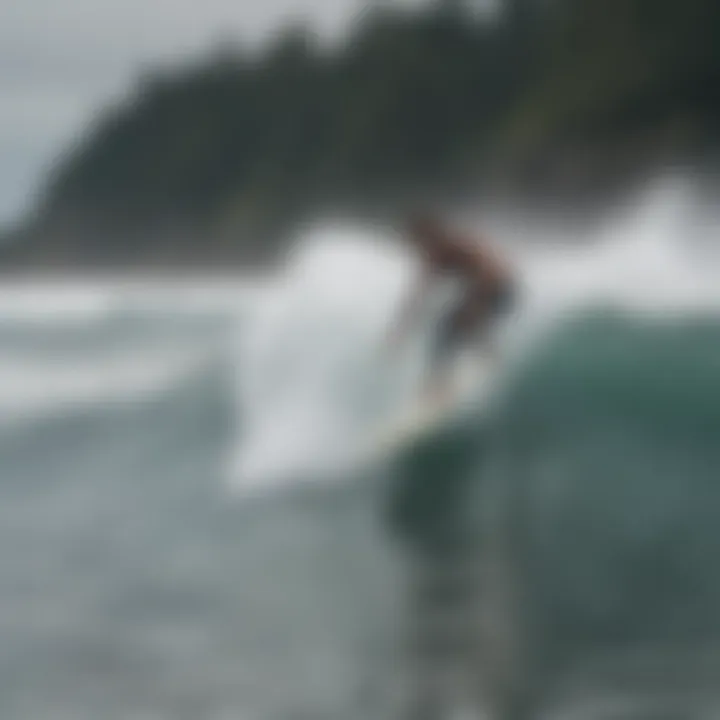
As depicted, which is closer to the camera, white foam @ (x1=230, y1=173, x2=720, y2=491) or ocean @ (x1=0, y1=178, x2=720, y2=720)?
ocean @ (x1=0, y1=178, x2=720, y2=720)

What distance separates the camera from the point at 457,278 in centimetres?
219

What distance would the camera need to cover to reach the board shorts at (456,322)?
7.25ft

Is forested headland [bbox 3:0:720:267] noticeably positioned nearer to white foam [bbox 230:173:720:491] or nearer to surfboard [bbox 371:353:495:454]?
white foam [bbox 230:173:720:491]

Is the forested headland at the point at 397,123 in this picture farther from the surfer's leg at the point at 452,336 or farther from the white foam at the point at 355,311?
the surfer's leg at the point at 452,336

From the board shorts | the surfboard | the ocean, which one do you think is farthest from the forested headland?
the surfboard

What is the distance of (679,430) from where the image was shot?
2.21 m

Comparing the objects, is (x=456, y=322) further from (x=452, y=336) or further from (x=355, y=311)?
(x=355, y=311)

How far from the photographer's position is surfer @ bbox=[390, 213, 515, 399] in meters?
2.20

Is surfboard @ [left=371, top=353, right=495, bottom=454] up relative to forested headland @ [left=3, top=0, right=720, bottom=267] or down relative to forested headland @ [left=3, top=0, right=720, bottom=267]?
down

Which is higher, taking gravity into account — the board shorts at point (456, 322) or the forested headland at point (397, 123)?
the forested headland at point (397, 123)

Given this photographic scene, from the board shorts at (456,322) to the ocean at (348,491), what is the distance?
0.03 meters

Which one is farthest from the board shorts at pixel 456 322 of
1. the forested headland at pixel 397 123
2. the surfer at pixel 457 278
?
the forested headland at pixel 397 123

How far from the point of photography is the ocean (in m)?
1.99

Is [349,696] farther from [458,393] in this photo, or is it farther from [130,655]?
[458,393]
